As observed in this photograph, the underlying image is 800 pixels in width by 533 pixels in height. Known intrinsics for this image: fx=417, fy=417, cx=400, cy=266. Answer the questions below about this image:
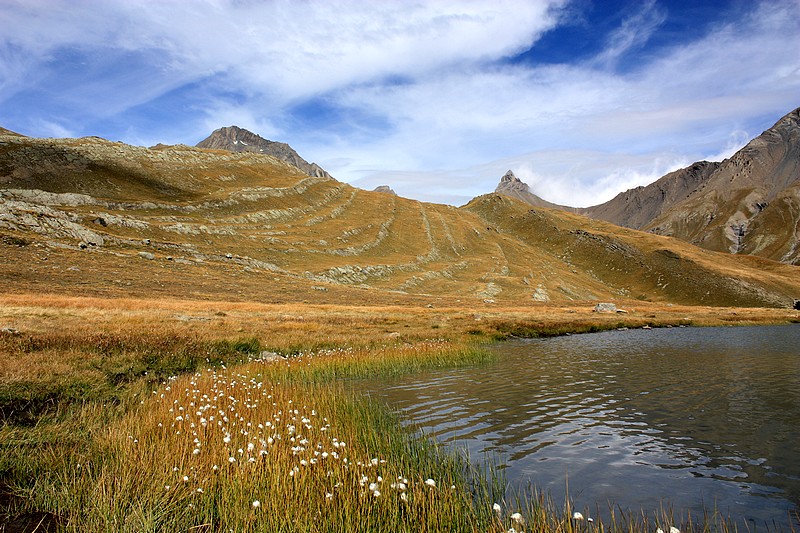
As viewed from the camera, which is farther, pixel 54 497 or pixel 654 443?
pixel 654 443

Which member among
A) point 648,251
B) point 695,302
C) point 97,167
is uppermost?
point 97,167

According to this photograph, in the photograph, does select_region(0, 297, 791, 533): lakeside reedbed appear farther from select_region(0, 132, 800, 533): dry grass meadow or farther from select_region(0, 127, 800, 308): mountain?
select_region(0, 127, 800, 308): mountain

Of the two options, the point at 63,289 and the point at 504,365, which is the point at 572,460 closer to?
the point at 504,365

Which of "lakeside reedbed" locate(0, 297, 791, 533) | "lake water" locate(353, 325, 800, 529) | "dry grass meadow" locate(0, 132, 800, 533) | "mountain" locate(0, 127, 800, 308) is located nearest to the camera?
"lakeside reedbed" locate(0, 297, 791, 533)

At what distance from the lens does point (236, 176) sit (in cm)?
15500

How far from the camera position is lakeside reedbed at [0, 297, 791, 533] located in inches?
258

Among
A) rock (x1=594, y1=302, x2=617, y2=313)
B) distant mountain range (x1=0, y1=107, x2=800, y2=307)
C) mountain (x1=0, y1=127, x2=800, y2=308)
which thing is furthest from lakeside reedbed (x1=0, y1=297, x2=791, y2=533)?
rock (x1=594, y1=302, x2=617, y2=313)

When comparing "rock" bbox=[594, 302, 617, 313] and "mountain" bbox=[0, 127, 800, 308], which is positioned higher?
"mountain" bbox=[0, 127, 800, 308]

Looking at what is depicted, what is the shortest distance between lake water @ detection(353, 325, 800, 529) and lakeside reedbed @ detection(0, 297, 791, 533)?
129cm

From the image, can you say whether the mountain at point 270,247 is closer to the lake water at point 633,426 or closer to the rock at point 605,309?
the rock at point 605,309

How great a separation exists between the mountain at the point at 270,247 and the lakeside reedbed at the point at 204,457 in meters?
36.7

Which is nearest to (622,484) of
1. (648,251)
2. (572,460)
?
(572,460)

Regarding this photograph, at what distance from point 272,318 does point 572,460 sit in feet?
112

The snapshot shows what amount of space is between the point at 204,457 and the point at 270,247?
98.8 meters
